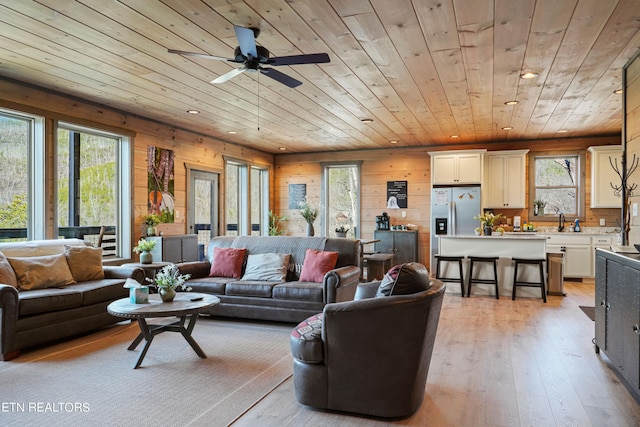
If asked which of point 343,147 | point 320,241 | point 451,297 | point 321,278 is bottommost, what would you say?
point 451,297

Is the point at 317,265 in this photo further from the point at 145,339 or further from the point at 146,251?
the point at 146,251

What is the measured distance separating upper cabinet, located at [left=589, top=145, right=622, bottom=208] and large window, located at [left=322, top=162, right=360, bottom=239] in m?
4.31

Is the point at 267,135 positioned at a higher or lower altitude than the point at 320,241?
higher

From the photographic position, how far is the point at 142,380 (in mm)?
3023

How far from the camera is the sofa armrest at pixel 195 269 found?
5.02m

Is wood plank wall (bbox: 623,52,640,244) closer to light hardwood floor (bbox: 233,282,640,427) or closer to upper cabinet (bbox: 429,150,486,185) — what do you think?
light hardwood floor (bbox: 233,282,640,427)

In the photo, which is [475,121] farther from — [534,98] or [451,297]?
[451,297]

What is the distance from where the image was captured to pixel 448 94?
5.09 meters

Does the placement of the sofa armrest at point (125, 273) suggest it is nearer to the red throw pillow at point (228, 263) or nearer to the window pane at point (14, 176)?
the red throw pillow at point (228, 263)

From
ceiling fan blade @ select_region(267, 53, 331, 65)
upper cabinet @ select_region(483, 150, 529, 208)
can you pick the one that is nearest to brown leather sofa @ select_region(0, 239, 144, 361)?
ceiling fan blade @ select_region(267, 53, 331, 65)

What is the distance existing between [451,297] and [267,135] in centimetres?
407

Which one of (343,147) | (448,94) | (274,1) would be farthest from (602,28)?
(343,147)

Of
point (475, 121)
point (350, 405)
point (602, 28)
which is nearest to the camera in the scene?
point (350, 405)

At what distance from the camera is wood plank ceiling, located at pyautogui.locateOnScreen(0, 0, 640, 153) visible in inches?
119
